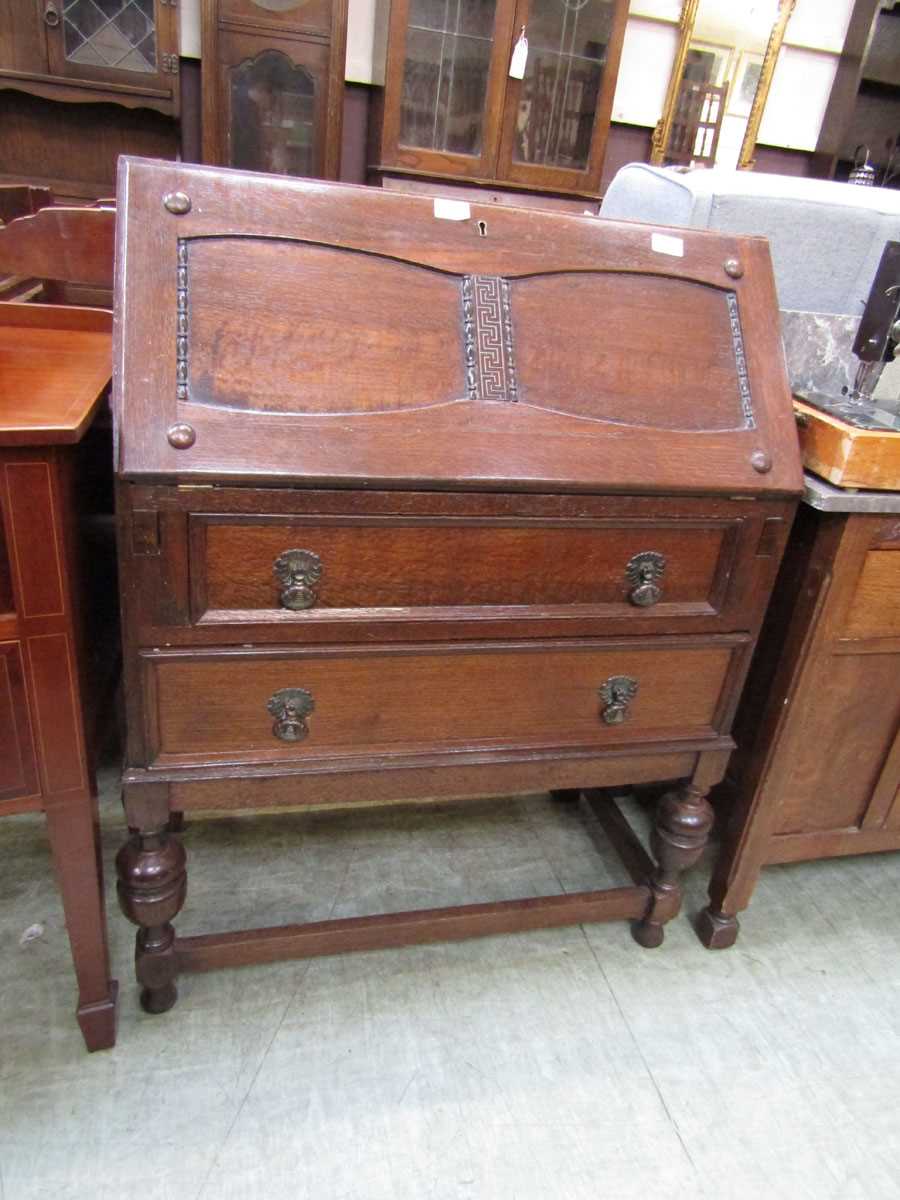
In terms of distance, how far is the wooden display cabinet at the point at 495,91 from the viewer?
3291mm

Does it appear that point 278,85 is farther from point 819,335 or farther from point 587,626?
point 587,626

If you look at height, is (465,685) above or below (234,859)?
Result: above

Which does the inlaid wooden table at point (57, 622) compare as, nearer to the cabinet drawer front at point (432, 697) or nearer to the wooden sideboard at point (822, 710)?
the cabinet drawer front at point (432, 697)

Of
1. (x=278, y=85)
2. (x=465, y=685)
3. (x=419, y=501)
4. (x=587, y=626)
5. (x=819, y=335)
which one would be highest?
(x=278, y=85)

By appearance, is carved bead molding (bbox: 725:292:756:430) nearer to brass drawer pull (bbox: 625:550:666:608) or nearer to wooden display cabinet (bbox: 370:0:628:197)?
brass drawer pull (bbox: 625:550:666:608)

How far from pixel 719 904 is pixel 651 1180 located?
0.54 m

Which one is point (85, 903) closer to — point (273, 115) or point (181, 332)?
point (181, 332)

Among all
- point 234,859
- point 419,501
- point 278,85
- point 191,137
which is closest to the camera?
point 419,501

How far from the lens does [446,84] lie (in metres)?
3.37

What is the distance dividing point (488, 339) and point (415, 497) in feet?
0.86

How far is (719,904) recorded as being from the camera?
1633 mm

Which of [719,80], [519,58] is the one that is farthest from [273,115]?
[719,80]

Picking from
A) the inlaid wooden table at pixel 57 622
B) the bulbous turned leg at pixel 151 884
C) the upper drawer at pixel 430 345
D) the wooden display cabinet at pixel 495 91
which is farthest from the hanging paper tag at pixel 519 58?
the bulbous turned leg at pixel 151 884

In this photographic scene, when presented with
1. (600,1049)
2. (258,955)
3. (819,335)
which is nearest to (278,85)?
(819,335)
